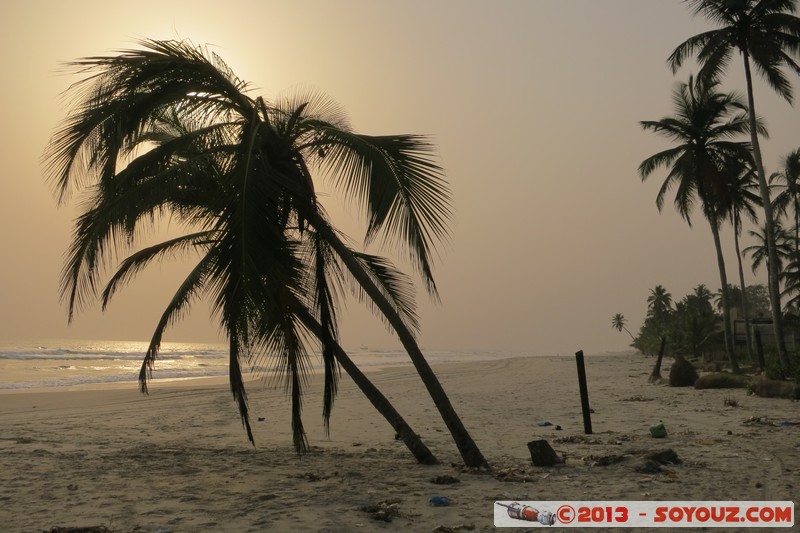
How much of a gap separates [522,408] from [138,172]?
11.5m

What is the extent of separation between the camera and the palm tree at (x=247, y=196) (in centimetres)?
668

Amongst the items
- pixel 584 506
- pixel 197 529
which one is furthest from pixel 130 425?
pixel 584 506

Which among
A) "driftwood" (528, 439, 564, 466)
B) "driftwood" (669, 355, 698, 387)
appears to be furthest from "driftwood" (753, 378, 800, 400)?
"driftwood" (528, 439, 564, 466)

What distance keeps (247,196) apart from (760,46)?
2009 cm

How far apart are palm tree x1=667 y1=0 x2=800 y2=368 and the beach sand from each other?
748cm

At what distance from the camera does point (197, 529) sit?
233 inches

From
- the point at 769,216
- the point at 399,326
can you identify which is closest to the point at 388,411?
the point at 399,326

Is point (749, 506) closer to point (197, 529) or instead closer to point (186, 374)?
point (197, 529)

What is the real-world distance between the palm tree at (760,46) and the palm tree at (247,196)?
16705 millimetres

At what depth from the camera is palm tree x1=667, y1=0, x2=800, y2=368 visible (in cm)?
2088

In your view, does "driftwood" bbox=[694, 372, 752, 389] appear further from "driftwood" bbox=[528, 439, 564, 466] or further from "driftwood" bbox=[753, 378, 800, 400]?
"driftwood" bbox=[528, 439, 564, 466]

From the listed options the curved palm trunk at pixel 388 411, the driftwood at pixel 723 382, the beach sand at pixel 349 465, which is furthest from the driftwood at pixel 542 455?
the driftwood at pixel 723 382

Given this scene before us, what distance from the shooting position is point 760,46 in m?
20.9

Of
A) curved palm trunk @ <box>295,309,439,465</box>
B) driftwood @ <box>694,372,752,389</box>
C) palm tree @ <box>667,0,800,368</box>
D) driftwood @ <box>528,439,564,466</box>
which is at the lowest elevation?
driftwood @ <box>694,372,752,389</box>
